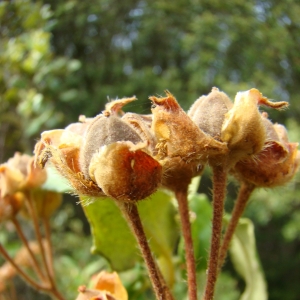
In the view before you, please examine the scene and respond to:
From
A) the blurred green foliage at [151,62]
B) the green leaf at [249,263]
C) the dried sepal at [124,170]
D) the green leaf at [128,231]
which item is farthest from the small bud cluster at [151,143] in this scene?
the blurred green foliage at [151,62]

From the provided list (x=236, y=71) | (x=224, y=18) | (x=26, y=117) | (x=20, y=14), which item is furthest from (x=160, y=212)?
(x=236, y=71)

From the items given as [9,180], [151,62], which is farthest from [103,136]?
[151,62]

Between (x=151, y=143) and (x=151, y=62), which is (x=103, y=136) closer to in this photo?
(x=151, y=143)

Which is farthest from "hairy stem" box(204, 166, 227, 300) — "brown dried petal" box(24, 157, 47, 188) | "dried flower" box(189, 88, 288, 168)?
"brown dried petal" box(24, 157, 47, 188)

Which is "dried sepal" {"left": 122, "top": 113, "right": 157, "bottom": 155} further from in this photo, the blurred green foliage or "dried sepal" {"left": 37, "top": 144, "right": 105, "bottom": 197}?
the blurred green foliage

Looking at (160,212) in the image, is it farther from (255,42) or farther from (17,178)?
(255,42)

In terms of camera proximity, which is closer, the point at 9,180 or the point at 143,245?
the point at 143,245
